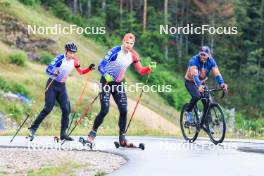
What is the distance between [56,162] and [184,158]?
89.8 inches

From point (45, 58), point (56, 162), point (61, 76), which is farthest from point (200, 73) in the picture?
point (45, 58)

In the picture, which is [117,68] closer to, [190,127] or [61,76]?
[61,76]

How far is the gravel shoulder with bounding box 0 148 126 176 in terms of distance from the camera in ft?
34.1

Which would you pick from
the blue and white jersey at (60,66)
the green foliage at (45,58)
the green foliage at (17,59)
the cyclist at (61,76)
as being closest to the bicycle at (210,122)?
the cyclist at (61,76)

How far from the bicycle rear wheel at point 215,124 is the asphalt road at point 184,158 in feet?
0.66

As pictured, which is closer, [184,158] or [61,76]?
[184,158]

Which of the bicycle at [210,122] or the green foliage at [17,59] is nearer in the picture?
the bicycle at [210,122]

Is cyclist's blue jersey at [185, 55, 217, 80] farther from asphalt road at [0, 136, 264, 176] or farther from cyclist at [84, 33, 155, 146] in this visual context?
asphalt road at [0, 136, 264, 176]

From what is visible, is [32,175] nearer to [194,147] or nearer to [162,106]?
[194,147]

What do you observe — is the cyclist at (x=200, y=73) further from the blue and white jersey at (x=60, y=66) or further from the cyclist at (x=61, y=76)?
the blue and white jersey at (x=60, y=66)

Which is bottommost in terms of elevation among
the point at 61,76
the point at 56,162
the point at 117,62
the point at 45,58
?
the point at 56,162

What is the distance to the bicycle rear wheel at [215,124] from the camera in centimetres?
1368

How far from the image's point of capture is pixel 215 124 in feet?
45.5

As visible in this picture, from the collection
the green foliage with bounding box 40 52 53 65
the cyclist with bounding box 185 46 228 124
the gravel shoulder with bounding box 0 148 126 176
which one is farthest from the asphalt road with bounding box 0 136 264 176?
the green foliage with bounding box 40 52 53 65
